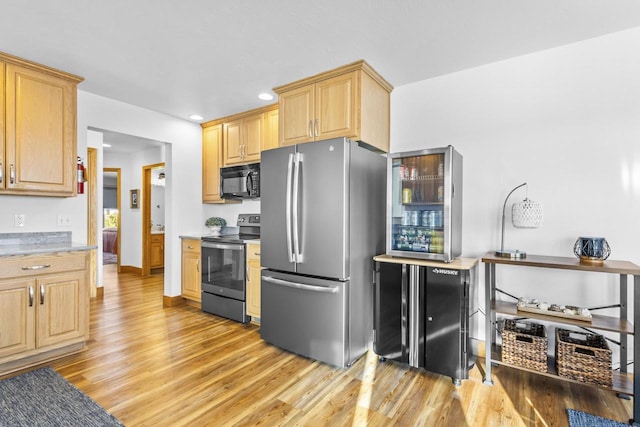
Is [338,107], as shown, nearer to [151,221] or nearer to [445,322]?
[445,322]

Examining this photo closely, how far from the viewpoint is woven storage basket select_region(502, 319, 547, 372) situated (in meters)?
2.20

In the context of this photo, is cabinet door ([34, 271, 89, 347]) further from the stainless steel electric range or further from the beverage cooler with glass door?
the beverage cooler with glass door

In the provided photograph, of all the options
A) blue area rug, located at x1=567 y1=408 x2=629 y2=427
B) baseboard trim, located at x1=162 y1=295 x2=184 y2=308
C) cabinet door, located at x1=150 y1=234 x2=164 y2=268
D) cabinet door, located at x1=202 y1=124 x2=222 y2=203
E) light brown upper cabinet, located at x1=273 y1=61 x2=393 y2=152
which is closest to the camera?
blue area rug, located at x1=567 y1=408 x2=629 y2=427

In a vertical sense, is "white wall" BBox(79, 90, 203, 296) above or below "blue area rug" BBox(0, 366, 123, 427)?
above

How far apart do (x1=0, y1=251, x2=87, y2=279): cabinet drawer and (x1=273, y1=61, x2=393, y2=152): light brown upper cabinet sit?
2090 mm

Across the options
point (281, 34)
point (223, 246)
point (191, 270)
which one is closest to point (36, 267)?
point (223, 246)

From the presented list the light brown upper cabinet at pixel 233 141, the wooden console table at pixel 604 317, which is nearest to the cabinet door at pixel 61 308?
the light brown upper cabinet at pixel 233 141

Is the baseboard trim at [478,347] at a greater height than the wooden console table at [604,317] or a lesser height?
lesser

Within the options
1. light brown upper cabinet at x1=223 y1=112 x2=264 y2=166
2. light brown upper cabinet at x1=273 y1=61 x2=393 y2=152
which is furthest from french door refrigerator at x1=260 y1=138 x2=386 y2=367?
light brown upper cabinet at x1=223 y1=112 x2=264 y2=166

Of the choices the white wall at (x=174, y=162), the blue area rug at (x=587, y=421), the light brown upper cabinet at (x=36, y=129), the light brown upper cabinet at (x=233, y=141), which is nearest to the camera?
the blue area rug at (x=587, y=421)

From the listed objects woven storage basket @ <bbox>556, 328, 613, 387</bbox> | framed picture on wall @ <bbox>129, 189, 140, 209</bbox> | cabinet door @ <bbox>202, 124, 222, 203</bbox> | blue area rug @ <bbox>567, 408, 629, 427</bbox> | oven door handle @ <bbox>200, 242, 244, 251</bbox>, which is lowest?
blue area rug @ <bbox>567, 408, 629, 427</bbox>

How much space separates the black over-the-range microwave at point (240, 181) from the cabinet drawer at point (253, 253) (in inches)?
29.1

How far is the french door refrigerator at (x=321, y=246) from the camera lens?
255 cm

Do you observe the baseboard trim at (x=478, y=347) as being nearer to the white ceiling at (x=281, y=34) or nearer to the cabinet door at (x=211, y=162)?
the white ceiling at (x=281, y=34)
